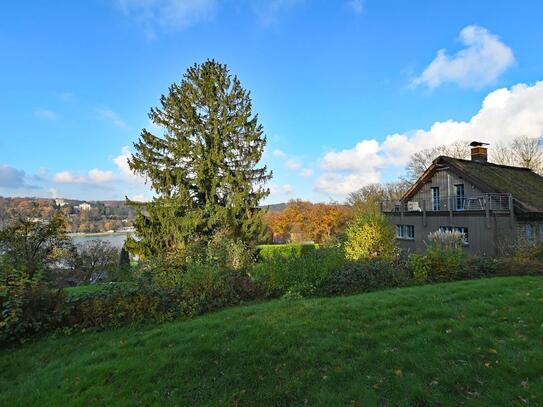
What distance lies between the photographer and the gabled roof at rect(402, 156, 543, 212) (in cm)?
1755

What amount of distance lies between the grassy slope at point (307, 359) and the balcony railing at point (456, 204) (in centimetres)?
1209

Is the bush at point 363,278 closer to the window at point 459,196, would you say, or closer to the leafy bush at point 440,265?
the leafy bush at point 440,265

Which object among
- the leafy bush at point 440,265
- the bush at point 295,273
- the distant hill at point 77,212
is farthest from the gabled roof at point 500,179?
the distant hill at point 77,212

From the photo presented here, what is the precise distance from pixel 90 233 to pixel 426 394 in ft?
72.4

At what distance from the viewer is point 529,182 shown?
68.9ft

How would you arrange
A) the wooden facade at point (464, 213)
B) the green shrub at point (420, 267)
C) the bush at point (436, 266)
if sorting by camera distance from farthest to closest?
the wooden facade at point (464, 213), the bush at point (436, 266), the green shrub at point (420, 267)

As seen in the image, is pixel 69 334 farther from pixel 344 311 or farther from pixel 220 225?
pixel 220 225

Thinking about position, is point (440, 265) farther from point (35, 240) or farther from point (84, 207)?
point (84, 207)

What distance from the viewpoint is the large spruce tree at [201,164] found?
1898cm

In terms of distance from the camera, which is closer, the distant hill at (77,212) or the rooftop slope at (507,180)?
the distant hill at (77,212)

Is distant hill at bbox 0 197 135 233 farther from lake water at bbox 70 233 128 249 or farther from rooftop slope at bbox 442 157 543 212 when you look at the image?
rooftop slope at bbox 442 157 543 212

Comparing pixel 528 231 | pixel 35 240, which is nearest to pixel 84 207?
pixel 35 240

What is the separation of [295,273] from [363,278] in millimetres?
1832

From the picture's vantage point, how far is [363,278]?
28.7 ft
